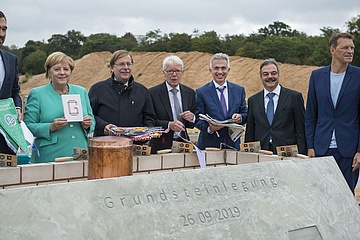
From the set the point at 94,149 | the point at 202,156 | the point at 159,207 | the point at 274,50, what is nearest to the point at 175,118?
the point at 202,156

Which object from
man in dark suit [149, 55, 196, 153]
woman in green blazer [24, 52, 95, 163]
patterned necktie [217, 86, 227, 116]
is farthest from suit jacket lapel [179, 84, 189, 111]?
woman in green blazer [24, 52, 95, 163]

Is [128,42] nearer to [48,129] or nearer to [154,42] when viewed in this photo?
[154,42]

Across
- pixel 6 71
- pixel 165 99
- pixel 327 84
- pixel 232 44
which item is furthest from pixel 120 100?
pixel 232 44

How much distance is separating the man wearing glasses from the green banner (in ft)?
3.14

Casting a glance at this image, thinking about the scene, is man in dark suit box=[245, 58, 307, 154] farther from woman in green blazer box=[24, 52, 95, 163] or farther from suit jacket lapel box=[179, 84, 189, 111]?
woman in green blazer box=[24, 52, 95, 163]

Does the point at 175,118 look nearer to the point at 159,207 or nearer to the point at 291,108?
the point at 291,108

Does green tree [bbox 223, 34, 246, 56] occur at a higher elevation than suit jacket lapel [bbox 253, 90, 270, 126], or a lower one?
higher

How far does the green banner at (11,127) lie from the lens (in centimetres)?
271

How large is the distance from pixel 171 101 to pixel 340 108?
148 centimetres

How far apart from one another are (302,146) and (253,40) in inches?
1816

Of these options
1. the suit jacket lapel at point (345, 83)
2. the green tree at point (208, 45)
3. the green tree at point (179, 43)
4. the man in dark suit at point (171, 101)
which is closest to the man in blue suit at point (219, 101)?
the man in dark suit at point (171, 101)

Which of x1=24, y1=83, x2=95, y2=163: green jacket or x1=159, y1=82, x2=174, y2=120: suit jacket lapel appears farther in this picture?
x1=159, y1=82, x2=174, y2=120: suit jacket lapel

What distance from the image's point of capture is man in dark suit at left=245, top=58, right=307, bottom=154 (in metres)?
3.96

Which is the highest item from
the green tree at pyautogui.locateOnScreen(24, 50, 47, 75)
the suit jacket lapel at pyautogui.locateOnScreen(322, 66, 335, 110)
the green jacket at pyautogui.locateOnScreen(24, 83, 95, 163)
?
the green tree at pyautogui.locateOnScreen(24, 50, 47, 75)
